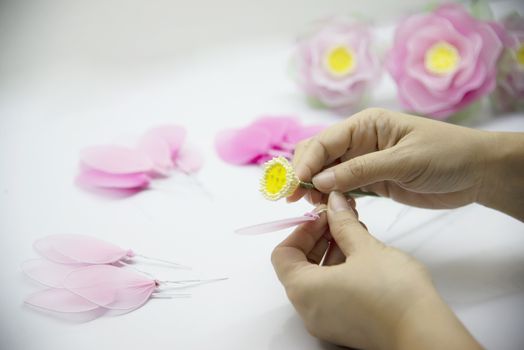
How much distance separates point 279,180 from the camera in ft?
3.47

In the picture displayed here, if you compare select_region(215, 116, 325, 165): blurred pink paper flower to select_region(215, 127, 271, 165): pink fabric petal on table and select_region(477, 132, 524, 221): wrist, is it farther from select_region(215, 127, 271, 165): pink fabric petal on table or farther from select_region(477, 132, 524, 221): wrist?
select_region(477, 132, 524, 221): wrist

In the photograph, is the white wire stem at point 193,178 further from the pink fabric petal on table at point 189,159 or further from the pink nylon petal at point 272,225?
the pink nylon petal at point 272,225

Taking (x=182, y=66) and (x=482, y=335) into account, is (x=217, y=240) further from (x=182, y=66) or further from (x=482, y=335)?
(x=182, y=66)

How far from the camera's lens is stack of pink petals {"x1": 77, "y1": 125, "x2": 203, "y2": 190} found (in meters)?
1.50

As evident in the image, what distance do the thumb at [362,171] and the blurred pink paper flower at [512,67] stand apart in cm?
88

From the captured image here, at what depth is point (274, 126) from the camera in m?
1.67

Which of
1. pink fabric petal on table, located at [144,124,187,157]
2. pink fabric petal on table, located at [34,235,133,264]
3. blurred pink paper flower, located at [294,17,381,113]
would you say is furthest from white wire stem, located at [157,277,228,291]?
blurred pink paper flower, located at [294,17,381,113]

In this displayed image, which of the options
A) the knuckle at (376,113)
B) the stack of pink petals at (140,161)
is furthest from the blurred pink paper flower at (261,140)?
the knuckle at (376,113)

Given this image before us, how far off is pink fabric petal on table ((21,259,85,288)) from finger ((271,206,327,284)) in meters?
0.50

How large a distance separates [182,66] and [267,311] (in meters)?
1.44

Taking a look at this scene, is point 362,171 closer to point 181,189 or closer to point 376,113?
point 376,113

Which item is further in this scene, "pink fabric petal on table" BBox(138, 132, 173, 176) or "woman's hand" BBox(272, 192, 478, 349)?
"pink fabric petal on table" BBox(138, 132, 173, 176)

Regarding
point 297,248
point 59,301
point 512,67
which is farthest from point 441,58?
point 59,301

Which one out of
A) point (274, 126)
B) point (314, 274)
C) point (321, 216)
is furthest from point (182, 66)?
point (314, 274)
